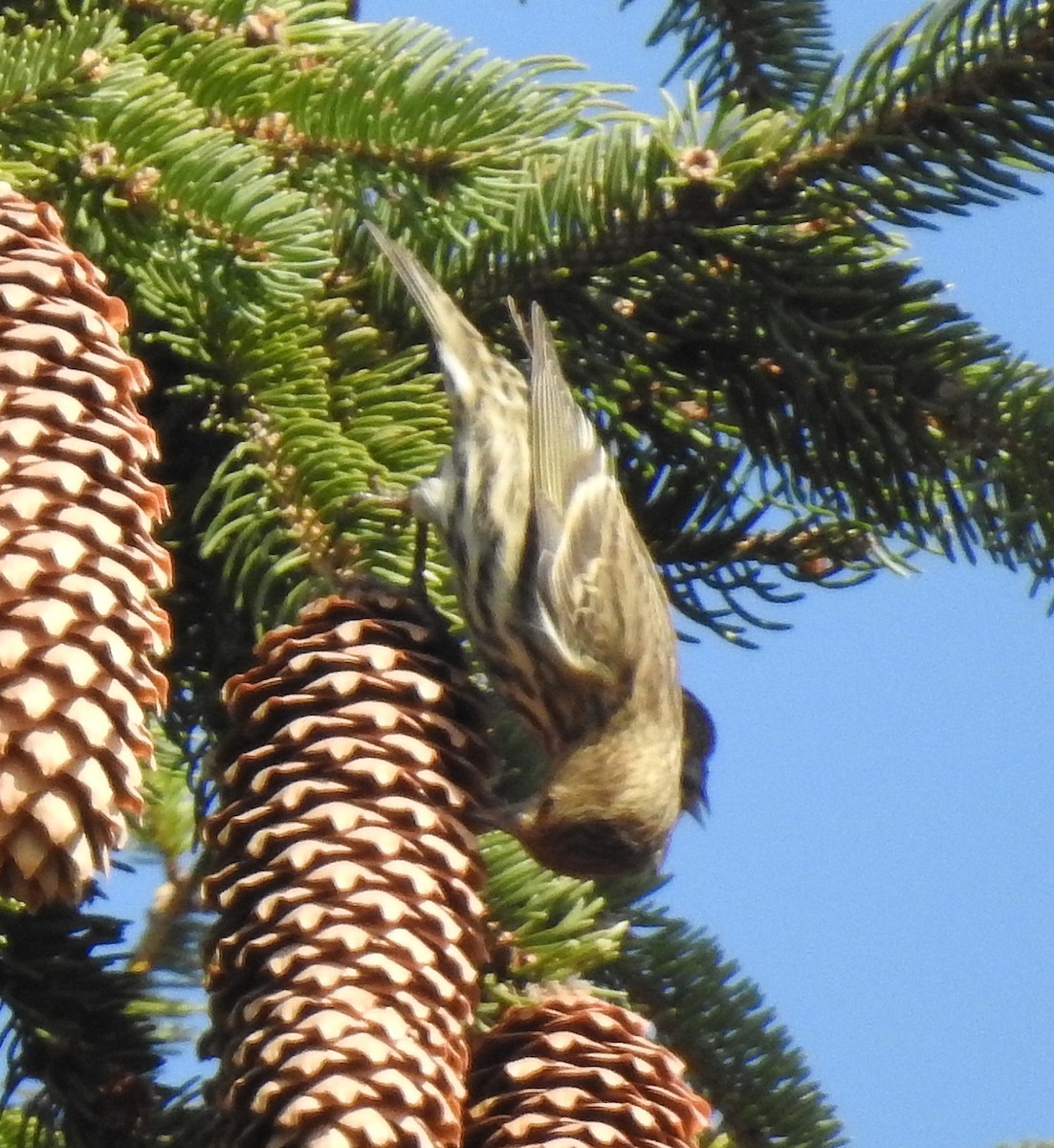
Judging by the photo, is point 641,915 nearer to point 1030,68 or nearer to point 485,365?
point 485,365

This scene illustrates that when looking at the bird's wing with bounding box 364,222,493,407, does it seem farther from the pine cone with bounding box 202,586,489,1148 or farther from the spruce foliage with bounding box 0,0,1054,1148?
the pine cone with bounding box 202,586,489,1148

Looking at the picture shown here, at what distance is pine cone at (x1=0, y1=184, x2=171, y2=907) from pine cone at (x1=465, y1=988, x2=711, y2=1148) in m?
0.39

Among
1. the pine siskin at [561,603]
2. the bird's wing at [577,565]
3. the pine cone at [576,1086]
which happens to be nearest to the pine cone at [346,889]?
the pine cone at [576,1086]

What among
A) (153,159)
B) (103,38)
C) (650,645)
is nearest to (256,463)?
(153,159)

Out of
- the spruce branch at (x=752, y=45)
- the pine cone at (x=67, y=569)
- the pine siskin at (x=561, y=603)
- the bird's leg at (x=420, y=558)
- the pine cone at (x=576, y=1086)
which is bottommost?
the pine cone at (x=576, y=1086)

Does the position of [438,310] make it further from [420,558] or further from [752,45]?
[752,45]

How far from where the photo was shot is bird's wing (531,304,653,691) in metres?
2.10

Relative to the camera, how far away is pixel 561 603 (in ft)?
7.41

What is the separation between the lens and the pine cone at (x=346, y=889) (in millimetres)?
1125

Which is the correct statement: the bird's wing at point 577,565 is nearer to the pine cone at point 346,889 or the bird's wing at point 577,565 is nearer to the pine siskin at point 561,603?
the pine siskin at point 561,603

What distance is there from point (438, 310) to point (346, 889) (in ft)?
1.86

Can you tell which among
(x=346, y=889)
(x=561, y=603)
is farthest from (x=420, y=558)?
(x=561, y=603)

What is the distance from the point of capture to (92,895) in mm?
1430

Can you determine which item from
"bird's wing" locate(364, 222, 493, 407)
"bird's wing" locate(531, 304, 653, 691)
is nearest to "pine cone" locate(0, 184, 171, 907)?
"bird's wing" locate(364, 222, 493, 407)
